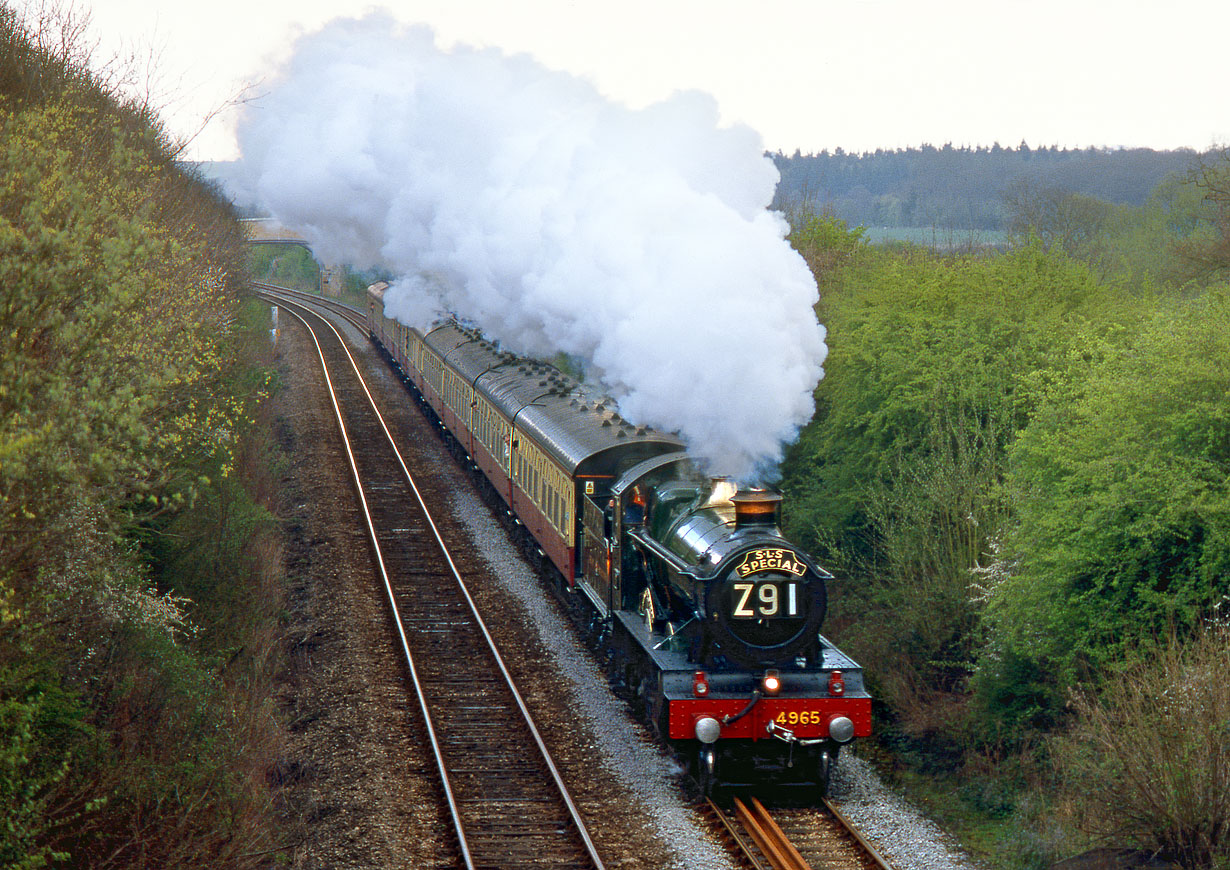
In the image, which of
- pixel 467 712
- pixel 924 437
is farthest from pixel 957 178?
pixel 467 712

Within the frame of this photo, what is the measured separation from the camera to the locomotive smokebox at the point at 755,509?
450 inches

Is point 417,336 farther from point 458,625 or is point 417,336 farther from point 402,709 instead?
point 402,709

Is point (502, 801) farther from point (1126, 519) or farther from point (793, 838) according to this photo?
point (1126, 519)

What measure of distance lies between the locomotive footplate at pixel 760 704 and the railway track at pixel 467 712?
59.5 inches

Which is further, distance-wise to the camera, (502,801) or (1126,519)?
(1126,519)

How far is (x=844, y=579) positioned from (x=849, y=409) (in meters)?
2.96

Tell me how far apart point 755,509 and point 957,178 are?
10023 cm

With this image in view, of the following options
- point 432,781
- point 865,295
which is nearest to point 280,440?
point 865,295

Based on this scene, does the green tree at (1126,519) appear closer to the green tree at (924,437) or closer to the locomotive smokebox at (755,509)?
the green tree at (924,437)

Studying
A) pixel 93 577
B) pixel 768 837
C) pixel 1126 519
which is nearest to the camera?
pixel 93 577

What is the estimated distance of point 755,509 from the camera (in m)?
11.5

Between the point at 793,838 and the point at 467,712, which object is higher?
the point at 467,712

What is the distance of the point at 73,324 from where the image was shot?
793 centimetres

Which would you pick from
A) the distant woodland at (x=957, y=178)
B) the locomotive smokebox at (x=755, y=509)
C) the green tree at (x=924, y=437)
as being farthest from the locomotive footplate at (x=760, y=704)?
the distant woodland at (x=957, y=178)
